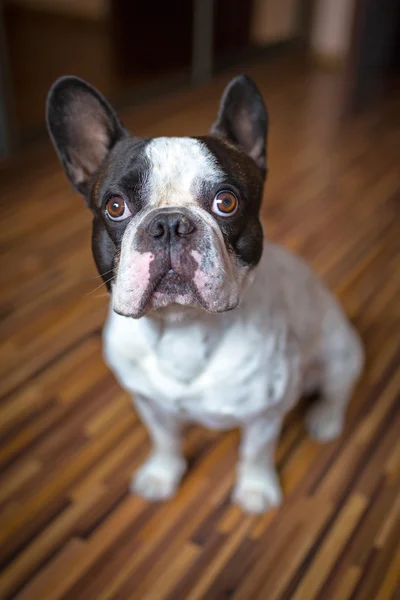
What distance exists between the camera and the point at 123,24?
4.43 metres

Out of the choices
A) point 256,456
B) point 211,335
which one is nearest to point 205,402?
point 211,335

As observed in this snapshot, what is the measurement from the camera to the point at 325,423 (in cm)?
184

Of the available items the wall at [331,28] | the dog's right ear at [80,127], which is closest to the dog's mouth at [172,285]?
the dog's right ear at [80,127]

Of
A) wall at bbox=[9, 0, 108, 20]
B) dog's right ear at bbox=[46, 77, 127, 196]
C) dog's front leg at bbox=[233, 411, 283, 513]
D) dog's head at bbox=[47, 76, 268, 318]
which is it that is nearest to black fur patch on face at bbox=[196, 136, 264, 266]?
dog's head at bbox=[47, 76, 268, 318]

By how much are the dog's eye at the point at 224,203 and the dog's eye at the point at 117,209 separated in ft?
0.52

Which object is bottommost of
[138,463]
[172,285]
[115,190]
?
[138,463]

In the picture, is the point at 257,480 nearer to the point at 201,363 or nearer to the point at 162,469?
the point at 162,469

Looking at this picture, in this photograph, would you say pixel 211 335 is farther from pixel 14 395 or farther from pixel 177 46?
pixel 177 46

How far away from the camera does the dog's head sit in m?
1.08

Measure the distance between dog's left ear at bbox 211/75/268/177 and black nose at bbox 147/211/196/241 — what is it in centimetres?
31

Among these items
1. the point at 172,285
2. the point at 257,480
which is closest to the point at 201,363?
the point at 172,285

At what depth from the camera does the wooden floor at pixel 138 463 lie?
1.51 meters

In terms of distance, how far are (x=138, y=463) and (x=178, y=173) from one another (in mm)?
954

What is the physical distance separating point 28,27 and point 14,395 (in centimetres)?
302
